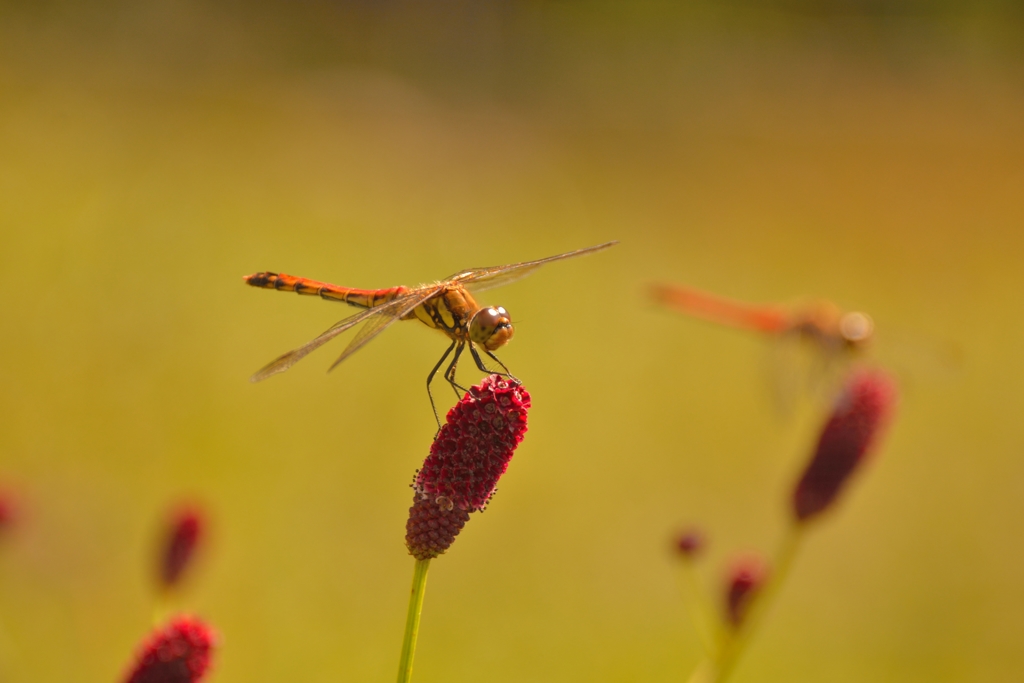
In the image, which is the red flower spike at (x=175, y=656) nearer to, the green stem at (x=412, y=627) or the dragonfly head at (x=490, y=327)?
the green stem at (x=412, y=627)

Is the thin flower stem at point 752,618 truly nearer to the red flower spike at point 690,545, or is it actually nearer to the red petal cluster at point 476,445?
the red flower spike at point 690,545

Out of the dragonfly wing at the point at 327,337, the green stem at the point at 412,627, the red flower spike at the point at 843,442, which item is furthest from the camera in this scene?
the red flower spike at the point at 843,442

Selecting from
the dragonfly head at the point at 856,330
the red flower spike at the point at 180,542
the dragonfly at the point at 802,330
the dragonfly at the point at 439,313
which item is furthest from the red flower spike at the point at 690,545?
the dragonfly head at the point at 856,330

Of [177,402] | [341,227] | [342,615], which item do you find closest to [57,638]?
[342,615]

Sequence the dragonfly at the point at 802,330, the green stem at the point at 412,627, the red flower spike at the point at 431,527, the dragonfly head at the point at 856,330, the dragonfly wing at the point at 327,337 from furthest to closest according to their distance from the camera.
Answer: the dragonfly head at the point at 856,330 → the dragonfly at the point at 802,330 → the dragonfly wing at the point at 327,337 → the red flower spike at the point at 431,527 → the green stem at the point at 412,627

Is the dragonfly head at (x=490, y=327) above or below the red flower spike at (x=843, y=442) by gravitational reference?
below

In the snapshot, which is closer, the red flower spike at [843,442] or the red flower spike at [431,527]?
the red flower spike at [431,527]

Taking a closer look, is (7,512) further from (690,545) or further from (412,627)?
(690,545)

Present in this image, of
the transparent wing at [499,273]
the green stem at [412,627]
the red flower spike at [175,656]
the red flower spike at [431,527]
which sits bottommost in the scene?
the red flower spike at [175,656]
